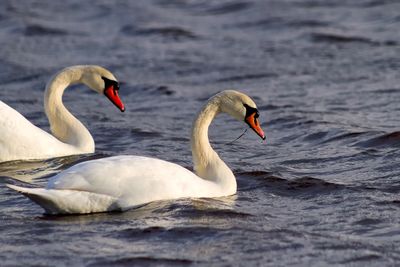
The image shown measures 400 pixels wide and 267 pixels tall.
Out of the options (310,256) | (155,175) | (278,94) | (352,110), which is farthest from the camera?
(278,94)

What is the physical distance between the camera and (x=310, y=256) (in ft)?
27.4

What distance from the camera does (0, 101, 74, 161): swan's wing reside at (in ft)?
40.1

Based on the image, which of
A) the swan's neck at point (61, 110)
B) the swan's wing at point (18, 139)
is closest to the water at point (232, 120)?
the swan's wing at point (18, 139)

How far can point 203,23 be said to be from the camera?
74.2 ft

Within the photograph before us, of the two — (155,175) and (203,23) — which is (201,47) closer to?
(203,23)

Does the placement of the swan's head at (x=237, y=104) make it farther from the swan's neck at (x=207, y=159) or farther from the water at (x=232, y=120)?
the water at (x=232, y=120)

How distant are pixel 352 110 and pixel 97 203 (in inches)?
242

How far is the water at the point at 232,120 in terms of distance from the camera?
8.70 metres

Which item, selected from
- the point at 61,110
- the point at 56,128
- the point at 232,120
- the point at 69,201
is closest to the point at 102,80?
the point at 61,110

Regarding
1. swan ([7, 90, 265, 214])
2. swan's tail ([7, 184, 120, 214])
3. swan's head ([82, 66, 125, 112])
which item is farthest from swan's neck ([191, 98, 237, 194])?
swan's head ([82, 66, 125, 112])

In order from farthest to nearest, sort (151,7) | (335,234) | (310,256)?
(151,7) → (335,234) → (310,256)

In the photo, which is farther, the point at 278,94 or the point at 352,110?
the point at 278,94

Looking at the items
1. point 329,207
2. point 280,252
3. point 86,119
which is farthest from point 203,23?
point 280,252

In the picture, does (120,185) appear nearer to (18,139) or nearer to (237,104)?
(237,104)
